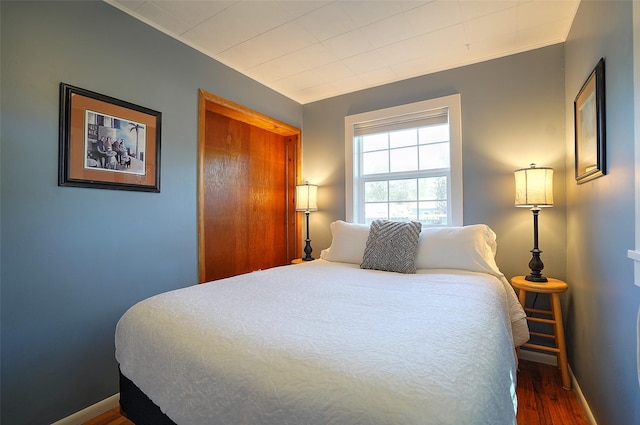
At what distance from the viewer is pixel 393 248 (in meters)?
2.13

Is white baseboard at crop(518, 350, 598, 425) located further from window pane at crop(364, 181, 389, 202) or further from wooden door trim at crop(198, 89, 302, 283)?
wooden door trim at crop(198, 89, 302, 283)

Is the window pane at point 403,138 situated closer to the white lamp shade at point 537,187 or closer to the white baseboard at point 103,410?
the white lamp shade at point 537,187

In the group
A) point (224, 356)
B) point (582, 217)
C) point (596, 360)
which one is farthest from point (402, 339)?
point (582, 217)

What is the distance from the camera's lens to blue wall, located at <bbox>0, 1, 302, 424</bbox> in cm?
146

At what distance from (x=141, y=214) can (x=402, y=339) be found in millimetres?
1843

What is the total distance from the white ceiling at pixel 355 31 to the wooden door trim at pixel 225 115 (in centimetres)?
36

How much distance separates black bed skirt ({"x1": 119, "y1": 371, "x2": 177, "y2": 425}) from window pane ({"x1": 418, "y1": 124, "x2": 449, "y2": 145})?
2796mm

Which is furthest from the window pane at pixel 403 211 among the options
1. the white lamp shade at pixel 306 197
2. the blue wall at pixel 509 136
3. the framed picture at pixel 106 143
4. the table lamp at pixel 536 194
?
the framed picture at pixel 106 143

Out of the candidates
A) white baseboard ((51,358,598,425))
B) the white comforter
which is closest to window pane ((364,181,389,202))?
the white comforter

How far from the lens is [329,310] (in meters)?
1.19

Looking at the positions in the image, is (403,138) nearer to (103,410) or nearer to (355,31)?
(355,31)

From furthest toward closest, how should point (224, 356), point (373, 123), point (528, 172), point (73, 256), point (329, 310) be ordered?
point (373, 123)
point (528, 172)
point (73, 256)
point (329, 310)
point (224, 356)

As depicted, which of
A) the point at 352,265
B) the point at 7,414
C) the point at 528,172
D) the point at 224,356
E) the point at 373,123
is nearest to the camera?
the point at 224,356

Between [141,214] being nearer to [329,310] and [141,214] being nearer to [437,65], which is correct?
[329,310]
